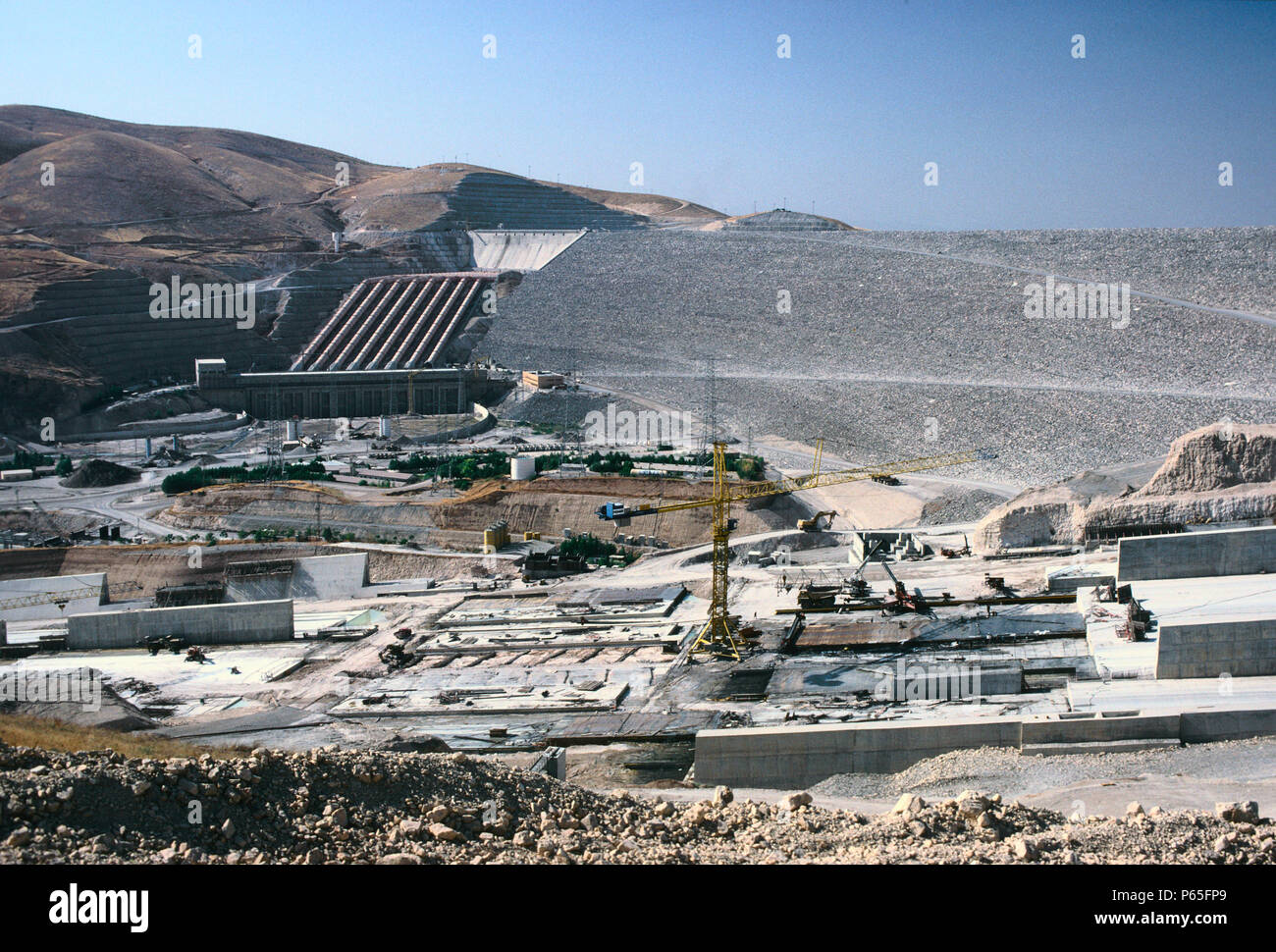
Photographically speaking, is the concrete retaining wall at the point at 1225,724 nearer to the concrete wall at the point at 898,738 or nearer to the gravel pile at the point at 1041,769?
the concrete wall at the point at 898,738

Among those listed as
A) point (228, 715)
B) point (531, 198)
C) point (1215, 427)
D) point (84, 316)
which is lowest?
point (228, 715)

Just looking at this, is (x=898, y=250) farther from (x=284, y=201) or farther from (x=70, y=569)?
(x=284, y=201)

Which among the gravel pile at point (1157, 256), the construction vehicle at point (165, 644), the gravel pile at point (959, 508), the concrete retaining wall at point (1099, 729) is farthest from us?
the gravel pile at point (1157, 256)

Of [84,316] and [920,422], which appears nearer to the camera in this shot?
[920,422]

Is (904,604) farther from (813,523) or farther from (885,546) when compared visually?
(813,523)

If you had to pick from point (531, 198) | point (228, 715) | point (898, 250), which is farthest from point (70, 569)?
point (531, 198)

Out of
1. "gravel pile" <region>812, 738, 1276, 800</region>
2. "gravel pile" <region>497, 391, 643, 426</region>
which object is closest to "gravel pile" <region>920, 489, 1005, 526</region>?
"gravel pile" <region>497, 391, 643, 426</region>

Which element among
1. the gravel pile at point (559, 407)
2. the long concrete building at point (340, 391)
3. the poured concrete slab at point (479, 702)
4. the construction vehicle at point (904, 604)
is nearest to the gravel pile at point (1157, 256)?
the gravel pile at point (559, 407)

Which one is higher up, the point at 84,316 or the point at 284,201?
the point at 284,201

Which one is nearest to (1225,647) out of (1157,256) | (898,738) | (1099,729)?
(1099,729)
